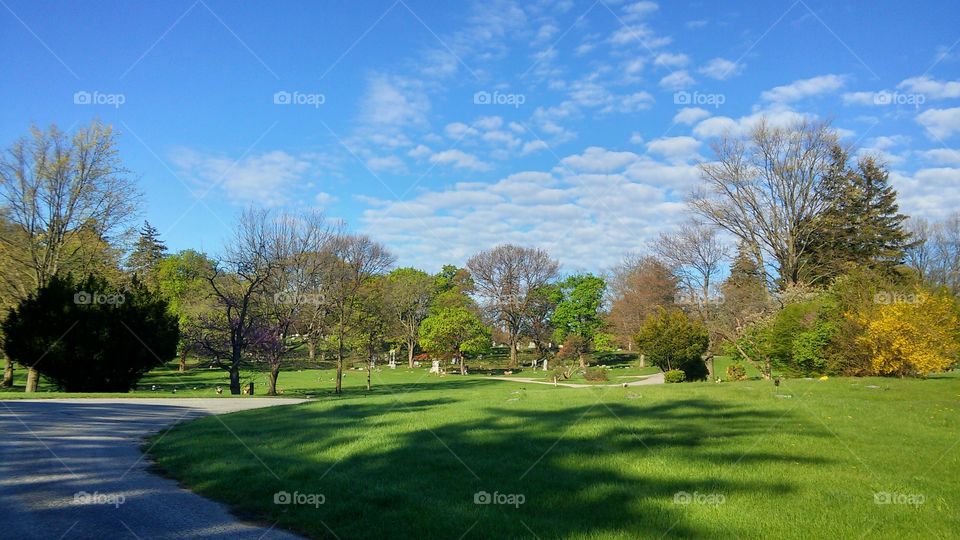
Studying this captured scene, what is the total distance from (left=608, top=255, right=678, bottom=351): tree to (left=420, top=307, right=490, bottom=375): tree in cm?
1504

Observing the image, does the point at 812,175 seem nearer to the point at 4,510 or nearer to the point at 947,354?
the point at 947,354

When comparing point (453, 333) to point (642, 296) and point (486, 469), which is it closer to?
point (642, 296)

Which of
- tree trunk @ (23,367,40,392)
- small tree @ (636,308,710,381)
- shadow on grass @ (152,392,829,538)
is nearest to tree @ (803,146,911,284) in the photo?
small tree @ (636,308,710,381)

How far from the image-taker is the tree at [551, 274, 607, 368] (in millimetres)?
69925

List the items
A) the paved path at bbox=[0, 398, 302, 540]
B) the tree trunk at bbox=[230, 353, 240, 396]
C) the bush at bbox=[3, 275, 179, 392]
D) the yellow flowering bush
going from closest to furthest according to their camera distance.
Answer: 1. the paved path at bbox=[0, 398, 302, 540]
2. the yellow flowering bush
3. the bush at bbox=[3, 275, 179, 392]
4. the tree trunk at bbox=[230, 353, 240, 396]

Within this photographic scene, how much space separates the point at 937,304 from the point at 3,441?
30897 mm

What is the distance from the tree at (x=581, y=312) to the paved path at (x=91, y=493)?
5945cm

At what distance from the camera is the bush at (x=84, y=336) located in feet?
94.9

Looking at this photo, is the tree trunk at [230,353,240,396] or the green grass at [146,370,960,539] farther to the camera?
the tree trunk at [230,353,240,396]

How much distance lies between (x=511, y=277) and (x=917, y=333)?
5003cm

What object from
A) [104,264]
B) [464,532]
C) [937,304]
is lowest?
[464,532]

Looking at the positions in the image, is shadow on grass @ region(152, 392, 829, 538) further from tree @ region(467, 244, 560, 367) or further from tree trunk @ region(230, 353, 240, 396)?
tree @ region(467, 244, 560, 367)

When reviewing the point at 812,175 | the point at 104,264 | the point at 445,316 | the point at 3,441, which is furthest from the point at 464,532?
the point at 445,316

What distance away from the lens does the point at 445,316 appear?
62.9 meters
